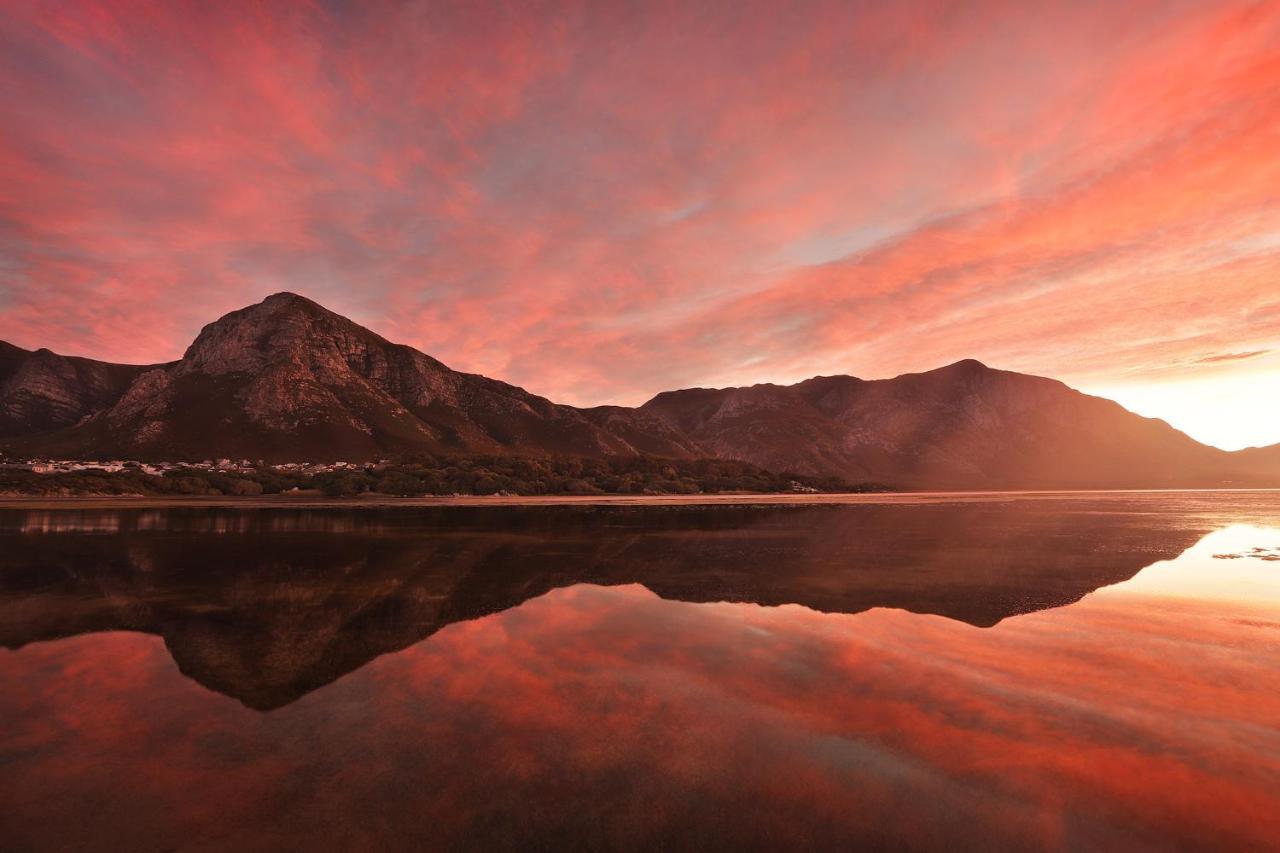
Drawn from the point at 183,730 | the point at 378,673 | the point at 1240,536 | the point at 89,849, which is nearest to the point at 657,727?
the point at 378,673

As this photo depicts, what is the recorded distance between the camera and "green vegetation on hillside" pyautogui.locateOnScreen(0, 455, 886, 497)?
292ft

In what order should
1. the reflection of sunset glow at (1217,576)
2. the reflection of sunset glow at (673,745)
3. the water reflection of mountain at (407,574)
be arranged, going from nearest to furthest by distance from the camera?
the reflection of sunset glow at (673,745), the water reflection of mountain at (407,574), the reflection of sunset glow at (1217,576)

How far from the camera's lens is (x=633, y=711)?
1091 cm

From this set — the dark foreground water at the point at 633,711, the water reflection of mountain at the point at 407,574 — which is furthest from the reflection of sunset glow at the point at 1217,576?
the water reflection of mountain at the point at 407,574

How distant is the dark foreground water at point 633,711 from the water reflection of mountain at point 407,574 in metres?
0.23

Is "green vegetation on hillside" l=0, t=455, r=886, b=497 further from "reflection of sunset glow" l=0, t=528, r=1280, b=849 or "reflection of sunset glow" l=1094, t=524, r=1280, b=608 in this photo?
"reflection of sunset glow" l=1094, t=524, r=1280, b=608

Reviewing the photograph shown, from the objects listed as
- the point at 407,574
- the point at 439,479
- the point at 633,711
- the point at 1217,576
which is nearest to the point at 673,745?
the point at 633,711

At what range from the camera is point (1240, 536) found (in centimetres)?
4484

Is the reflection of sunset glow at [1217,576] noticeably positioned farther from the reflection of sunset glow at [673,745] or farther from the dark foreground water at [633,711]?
the reflection of sunset glow at [673,745]

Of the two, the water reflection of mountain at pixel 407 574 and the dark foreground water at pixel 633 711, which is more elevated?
the dark foreground water at pixel 633 711

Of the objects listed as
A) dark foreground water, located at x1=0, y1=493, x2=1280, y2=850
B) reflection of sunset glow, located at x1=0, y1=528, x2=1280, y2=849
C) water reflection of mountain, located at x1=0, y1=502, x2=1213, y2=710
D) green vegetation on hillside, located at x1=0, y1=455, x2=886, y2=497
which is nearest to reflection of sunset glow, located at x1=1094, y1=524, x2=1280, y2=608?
dark foreground water, located at x1=0, y1=493, x2=1280, y2=850

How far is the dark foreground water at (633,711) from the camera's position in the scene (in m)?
7.19

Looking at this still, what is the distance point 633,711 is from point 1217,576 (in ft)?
99.1

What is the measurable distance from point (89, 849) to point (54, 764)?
3.25 metres
